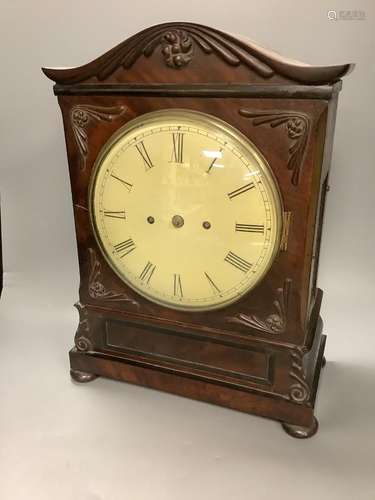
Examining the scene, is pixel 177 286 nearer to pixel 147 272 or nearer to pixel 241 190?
pixel 147 272

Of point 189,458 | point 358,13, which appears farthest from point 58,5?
point 189,458

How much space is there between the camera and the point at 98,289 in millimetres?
1410

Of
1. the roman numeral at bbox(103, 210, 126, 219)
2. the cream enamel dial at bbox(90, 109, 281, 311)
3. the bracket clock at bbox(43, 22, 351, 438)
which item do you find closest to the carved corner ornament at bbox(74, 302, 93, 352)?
the bracket clock at bbox(43, 22, 351, 438)

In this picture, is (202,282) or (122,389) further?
(122,389)

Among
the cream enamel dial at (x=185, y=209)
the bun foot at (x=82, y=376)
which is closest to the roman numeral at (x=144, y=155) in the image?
the cream enamel dial at (x=185, y=209)

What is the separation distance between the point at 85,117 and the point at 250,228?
454mm

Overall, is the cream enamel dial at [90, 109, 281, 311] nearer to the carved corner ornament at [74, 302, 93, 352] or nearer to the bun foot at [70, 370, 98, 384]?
the carved corner ornament at [74, 302, 93, 352]

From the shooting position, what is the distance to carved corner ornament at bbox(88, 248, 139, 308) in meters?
1.39

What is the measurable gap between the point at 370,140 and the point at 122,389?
101 centimetres

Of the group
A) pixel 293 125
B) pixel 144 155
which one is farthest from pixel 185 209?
pixel 293 125

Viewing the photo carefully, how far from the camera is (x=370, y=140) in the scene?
1.63 metres

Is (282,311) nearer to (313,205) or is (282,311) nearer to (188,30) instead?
(313,205)

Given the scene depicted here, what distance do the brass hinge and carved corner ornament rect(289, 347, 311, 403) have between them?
0.24 metres

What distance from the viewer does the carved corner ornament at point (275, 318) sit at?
1.23 meters
